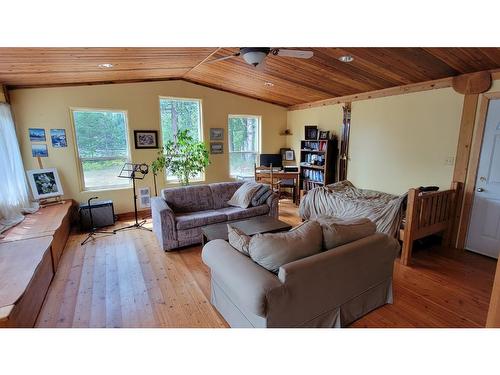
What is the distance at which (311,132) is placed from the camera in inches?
222

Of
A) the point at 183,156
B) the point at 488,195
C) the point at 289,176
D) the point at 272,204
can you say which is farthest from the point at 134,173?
the point at 488,195

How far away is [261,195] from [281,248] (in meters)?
2.44

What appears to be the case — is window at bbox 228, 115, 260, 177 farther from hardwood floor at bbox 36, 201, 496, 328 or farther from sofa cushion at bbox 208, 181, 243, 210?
hardwood floor at bbox 36, 201, 496, 328

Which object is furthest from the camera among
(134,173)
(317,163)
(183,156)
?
(317,163)

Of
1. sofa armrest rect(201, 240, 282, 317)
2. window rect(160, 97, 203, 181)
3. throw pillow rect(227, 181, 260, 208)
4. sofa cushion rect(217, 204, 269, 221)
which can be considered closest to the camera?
sofa armrest rect(201, 240, 282, 317)

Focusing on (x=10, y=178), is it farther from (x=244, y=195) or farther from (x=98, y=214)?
(x=244, y=195)

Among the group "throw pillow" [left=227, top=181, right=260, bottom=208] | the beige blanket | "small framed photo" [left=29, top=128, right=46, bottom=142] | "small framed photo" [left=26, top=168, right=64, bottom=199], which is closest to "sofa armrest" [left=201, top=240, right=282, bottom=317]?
"throw pillow" [left=227, top=181, right=260, bottom=208]

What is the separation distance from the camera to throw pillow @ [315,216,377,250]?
72.7 inches

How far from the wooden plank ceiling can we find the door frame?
0.39 meters

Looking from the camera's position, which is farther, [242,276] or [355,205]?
[355,205]
